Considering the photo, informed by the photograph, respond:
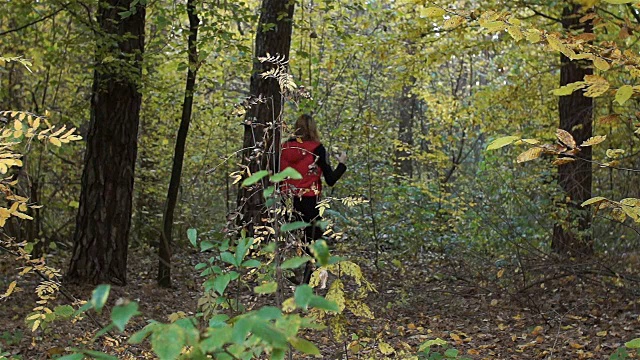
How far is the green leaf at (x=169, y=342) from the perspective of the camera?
1423 mm

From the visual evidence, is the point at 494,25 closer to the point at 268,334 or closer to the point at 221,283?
the point at 221,283

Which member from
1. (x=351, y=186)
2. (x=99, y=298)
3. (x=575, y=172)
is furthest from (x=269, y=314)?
(x=351, y=186)

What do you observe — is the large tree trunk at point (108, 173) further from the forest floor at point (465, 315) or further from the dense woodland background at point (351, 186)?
the forest floor at point (465, 315)

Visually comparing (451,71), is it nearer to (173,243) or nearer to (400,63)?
(400,63)

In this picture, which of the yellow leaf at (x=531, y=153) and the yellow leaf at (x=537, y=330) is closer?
the yellow leaf at (x=531, y=153)

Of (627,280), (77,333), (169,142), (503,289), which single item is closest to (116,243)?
(77,333)

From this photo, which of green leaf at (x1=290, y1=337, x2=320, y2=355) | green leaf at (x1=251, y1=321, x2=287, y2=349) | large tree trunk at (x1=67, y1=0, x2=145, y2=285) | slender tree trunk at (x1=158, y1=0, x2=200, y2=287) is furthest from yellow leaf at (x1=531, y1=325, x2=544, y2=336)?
green leaf at (x1=251, y1=321, x2=287, y2=349)

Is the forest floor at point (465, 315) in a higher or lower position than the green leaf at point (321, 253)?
lower

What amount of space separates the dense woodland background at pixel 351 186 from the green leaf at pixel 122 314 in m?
1.62

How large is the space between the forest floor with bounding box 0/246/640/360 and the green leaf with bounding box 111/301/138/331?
13.0 ft

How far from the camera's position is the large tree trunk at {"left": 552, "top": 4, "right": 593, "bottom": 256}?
7.41 m

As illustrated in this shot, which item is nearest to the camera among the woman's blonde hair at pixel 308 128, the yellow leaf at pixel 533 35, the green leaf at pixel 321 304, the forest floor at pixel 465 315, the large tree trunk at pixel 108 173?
the green leaf at pixel 321 304

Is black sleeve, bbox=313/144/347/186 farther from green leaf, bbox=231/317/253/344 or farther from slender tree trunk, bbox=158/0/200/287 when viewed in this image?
green leaf, bbox=231/317/253/344

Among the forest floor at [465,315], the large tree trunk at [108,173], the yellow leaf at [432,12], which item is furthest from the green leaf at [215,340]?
the large tree trunk at [108,173]
